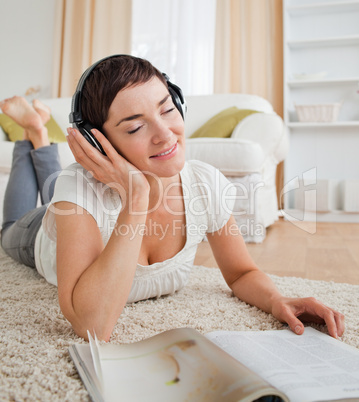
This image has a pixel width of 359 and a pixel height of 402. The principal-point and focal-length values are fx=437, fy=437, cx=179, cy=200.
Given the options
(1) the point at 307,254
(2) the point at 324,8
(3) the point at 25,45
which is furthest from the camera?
(3) the point at 25,45

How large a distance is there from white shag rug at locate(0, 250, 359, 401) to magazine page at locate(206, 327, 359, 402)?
0.13 meters

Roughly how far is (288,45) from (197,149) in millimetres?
1979

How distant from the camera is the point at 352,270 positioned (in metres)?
1.72

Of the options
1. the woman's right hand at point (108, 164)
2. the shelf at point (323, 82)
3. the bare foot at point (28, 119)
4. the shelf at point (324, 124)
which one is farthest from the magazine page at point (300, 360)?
the shelf at point (323, 82)

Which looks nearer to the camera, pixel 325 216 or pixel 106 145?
pixel 106 145

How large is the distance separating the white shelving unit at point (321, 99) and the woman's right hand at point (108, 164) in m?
3.00

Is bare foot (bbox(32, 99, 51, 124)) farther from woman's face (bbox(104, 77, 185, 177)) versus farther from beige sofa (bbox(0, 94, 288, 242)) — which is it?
woman's face (bbox(104, 77, 185, 177))

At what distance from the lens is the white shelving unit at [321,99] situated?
12.4 feet

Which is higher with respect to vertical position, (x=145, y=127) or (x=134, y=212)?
(x=145, y=127)

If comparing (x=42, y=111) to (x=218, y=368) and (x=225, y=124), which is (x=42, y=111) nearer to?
(x=225, y=124)

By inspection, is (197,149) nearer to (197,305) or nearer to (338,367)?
(197,305)

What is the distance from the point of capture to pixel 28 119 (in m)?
1.83

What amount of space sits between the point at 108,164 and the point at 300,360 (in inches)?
20.9

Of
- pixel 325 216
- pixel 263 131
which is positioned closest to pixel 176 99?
pixel 263 131
